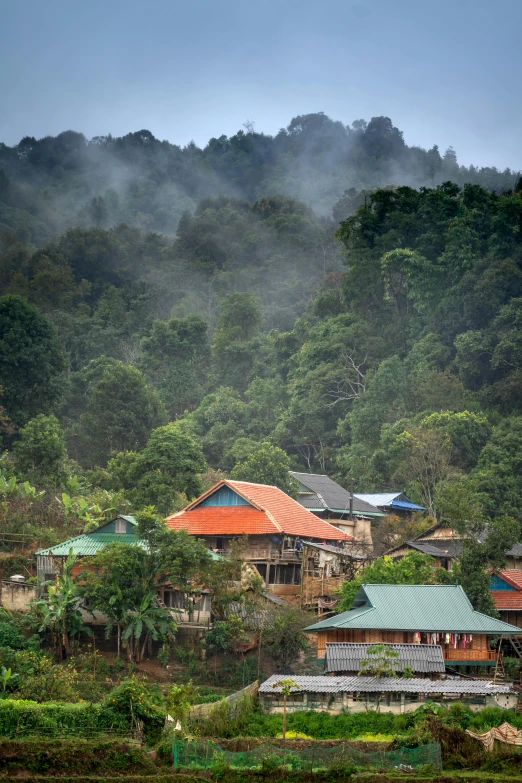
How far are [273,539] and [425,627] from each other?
438 inches

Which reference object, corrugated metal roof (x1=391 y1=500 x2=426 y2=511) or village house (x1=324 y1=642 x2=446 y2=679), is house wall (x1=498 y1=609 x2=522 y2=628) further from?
corrugated metal roof (x1=391 y1=500 x2=426 y2=511)

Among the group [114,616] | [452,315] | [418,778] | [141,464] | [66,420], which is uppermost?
[452,315]

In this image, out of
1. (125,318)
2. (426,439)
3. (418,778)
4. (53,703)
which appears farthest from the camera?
(125,318)

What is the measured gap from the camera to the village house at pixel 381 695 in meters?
30.8

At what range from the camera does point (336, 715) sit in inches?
1202

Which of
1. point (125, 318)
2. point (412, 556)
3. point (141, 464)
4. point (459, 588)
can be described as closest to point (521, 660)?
point (459, 588)

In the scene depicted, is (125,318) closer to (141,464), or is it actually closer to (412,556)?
(141,464)

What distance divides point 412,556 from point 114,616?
11.4 meters

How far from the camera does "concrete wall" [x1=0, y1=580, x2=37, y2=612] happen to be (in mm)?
38844

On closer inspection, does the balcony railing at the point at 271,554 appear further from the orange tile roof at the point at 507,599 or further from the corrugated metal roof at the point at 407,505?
the corrugated metal roof at the point at 407,505

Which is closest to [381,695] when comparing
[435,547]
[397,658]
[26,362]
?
[397,658]

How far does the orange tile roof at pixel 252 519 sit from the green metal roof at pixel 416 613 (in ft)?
27.8

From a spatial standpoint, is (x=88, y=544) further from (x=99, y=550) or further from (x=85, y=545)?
(x=99, y=550)

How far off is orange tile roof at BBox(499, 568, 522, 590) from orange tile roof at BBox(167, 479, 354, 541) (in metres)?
7.75
